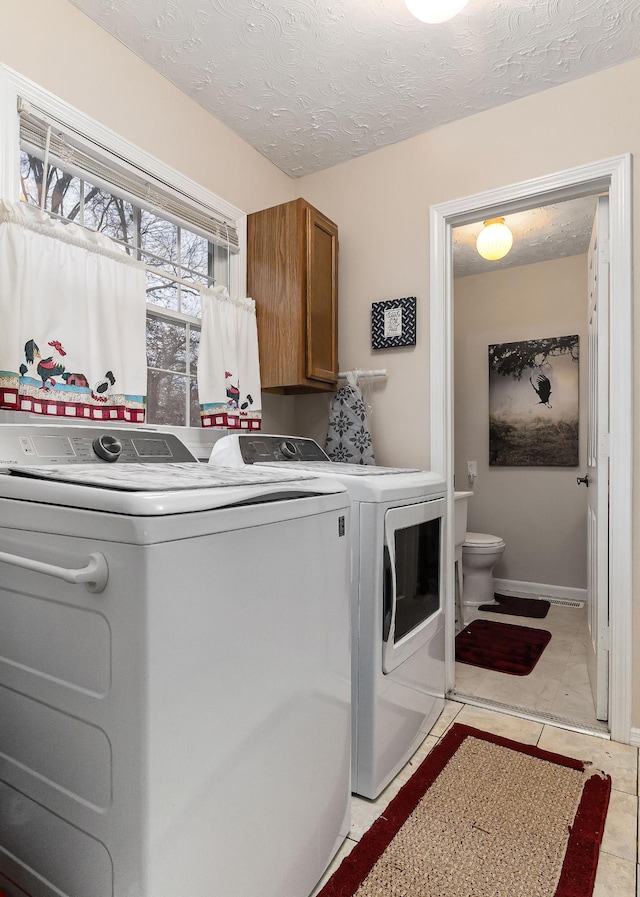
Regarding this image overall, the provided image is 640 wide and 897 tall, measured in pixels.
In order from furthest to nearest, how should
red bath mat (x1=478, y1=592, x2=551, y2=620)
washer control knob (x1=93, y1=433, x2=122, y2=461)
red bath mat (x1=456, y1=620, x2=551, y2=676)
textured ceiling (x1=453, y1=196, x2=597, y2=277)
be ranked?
red bath mat (x1=478, y1=592, x2=551, y2=620)
textured ceiling (x1=453, y1=196, x2=597, y2=277)
red bath mat (x1=456, y1=620, x2=551, y2=676)
washer control knob (x1=93, y1=433, x2=122, y2=461)

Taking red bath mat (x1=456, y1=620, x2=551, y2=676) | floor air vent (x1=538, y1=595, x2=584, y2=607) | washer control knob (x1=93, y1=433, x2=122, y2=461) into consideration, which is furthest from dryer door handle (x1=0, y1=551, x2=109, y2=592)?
floor air vent (x1=538, y1=595, x2=584, y2=607)

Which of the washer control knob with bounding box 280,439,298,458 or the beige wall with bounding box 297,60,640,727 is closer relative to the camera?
the beige wall with bounding box 297,60,640,727

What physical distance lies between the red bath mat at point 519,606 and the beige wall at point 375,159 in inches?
63.0

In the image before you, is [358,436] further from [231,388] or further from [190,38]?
[190,38]

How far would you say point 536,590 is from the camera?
4.04 metres

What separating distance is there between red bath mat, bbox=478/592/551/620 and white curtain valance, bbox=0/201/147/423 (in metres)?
2.87

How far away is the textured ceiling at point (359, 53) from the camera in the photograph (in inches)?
71.4

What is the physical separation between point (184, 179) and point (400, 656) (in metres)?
2.05

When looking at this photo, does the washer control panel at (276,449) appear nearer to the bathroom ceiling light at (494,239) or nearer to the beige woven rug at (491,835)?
the beige woven rug at (491,835)

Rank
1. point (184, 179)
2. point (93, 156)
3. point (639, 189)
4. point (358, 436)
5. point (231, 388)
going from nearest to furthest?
1. point (93, 156)
2. point (639, 189)
3. point (184, 179)
4. point (231, 388)
5. point (358, 436)

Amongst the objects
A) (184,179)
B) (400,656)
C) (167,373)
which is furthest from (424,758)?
(184,179)

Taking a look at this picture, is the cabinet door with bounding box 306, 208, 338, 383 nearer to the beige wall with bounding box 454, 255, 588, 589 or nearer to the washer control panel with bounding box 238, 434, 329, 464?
the washer control panel with bounding box 238, 434, 329, 464

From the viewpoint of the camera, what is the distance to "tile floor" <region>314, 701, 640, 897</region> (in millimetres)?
1418

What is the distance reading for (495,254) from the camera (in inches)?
123
